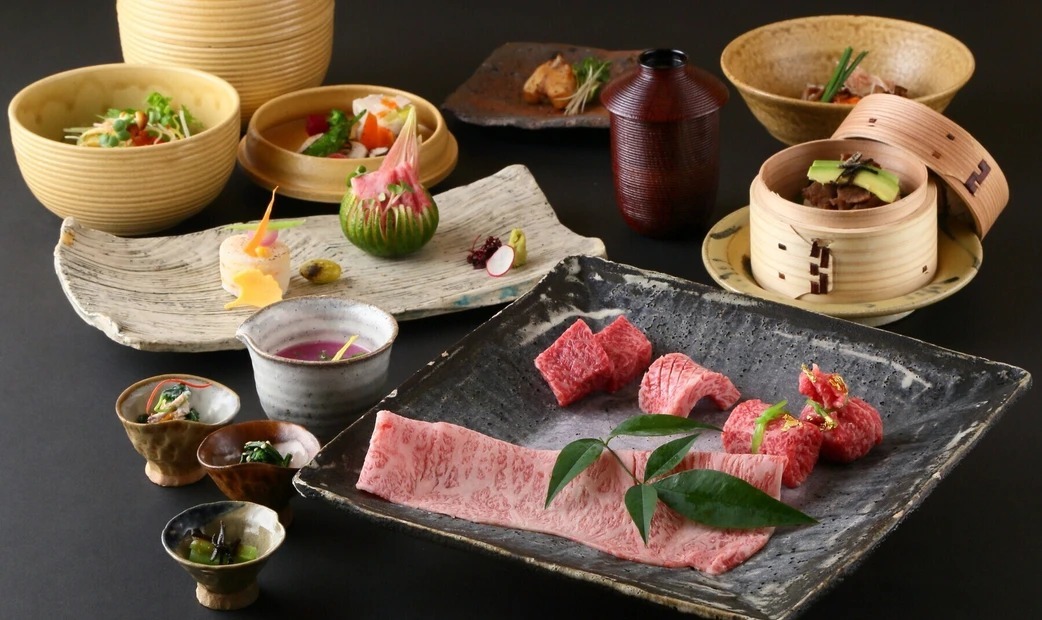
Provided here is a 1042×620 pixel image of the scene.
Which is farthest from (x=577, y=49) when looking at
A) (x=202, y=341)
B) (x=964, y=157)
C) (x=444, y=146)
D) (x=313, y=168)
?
(x=202, y=341)

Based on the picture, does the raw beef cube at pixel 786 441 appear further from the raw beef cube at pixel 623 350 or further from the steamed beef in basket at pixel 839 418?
the raw beef cube at pixel 623 350

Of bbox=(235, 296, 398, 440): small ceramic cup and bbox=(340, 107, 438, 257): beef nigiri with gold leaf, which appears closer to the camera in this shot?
bbox=(235, 296, 398, 440): small ceramic cup

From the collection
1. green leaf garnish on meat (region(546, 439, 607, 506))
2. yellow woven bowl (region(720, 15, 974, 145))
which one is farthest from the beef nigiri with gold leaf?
green leaf garnish on meat (region(546, 439, 607, 506))

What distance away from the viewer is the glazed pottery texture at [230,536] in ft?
5.35

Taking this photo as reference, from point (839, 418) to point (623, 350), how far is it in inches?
14.3

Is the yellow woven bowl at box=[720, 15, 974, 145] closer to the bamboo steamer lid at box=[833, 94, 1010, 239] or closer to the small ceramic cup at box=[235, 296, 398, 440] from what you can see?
Result: the bamboo steamer lid at box=[833, 94, 1010, 239]

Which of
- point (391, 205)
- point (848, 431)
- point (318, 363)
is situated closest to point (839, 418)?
point (848, 431)

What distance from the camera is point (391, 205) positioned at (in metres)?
2.44

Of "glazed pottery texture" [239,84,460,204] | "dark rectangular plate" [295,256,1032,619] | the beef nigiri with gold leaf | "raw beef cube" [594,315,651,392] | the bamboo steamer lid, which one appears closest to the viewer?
"dark rectangular plate" [295,256,1032,619]

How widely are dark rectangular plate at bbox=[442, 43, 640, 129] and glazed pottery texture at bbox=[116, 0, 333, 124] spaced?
35 cm

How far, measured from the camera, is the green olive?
2.41 m

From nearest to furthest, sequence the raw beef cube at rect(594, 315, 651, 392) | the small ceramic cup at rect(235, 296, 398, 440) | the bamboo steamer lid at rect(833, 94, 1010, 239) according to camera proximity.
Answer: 1. the small ceramic cup at rect(235, 296, 398, 440)
2. the raw beef cube at rect(594, 315, 651, 392)
3. the bamboo steamer lid at rect(833, 94, 1010, 239)

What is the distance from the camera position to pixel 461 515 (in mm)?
1683

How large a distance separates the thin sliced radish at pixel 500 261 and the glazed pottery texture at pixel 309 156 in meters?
0.37
